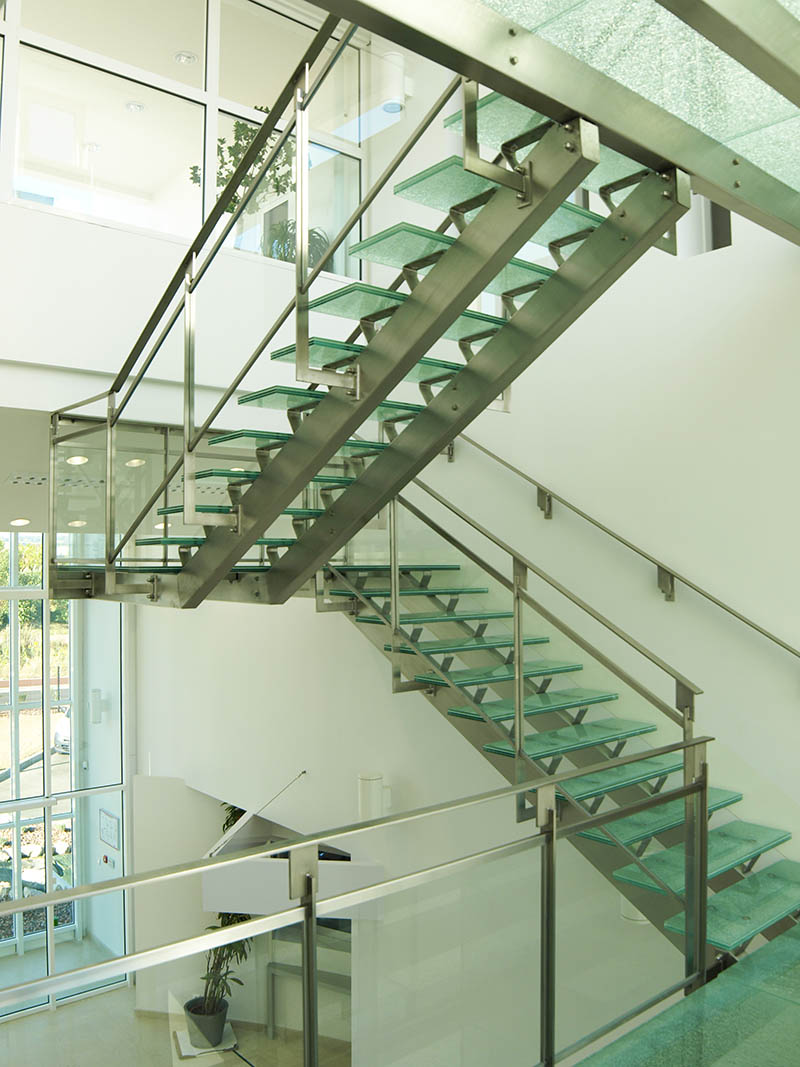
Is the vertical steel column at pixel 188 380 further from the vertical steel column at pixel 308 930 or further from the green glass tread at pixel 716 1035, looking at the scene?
the green glass tread at pixel 716 1035

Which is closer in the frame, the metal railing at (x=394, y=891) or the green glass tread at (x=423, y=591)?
the metal railing at (x=394, y=891)

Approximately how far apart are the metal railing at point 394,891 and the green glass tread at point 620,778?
370 millimetres

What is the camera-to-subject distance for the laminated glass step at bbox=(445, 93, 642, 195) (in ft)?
9.90

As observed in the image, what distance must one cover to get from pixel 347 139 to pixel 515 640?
3.90 metres

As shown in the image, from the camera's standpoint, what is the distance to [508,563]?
599 cm

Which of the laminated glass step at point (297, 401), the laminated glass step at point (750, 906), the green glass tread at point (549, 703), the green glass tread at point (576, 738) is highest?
the laminated glass step at point (297, 401)

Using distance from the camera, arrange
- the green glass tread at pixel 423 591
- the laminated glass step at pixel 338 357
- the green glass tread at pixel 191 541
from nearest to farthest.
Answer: the laminated glass step at pixel 338 357 < the green glass tread at pixel 191 541 < the green glass tread at pixel 423 591

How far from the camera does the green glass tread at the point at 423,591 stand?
16.7ft

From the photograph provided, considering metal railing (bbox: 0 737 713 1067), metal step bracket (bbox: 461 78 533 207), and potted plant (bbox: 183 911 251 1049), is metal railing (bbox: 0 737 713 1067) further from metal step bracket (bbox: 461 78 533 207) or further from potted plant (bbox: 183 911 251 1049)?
metal step bracket (bbox: 461 78 533 207)

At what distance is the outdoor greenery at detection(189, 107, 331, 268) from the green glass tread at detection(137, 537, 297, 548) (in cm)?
154

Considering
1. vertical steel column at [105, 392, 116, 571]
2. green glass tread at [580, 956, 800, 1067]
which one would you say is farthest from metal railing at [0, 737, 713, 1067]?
vertical steel column at [105, 392, 116, 571]

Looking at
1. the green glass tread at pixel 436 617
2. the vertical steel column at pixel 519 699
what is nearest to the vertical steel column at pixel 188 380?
the green glass tread at pixel 436 617

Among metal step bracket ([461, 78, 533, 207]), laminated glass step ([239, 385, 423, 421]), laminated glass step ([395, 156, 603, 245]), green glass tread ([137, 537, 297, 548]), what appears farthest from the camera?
green glass tread ([137, 537, 297, 548])

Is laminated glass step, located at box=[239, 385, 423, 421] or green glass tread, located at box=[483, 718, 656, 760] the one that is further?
green glass tread, located at box=[483, 718, 656, 760]
